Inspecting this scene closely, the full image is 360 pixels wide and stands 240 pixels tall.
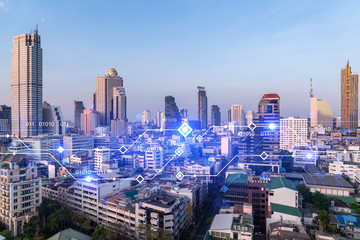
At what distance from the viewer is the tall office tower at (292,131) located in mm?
20750

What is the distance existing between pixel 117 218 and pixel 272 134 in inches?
496

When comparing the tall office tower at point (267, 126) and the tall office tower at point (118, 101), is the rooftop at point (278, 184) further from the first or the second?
the tall office tower at point (118, 101)

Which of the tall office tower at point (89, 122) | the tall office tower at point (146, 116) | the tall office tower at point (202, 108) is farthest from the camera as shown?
the tall office tower at point (146, 116)

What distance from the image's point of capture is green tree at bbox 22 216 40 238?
5.98 m

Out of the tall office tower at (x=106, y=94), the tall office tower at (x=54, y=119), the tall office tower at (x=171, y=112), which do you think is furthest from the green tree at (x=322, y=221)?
the tall office tower at (x=106, y=94)

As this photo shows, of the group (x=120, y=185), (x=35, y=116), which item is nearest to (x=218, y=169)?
(x=120, y=185)

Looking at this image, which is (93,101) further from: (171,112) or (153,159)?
(153,159)

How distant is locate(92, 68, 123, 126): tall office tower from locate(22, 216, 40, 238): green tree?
27.7 meters

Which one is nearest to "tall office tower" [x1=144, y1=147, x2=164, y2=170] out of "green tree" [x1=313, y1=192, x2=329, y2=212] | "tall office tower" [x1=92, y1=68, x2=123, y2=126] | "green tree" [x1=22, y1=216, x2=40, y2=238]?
"green tree" [x1=22, y1=216, x2=40, y2=238]

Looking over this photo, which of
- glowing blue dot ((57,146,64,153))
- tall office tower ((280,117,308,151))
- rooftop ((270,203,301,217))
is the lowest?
rooftop ((270,203,301,217))

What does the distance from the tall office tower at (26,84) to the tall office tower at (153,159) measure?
1155cm

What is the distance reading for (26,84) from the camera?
63.6 feet

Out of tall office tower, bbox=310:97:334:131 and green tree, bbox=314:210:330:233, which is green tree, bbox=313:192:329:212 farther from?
tall office tower, bbox=310:97:334:131

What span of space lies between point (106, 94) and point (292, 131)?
2355cm
